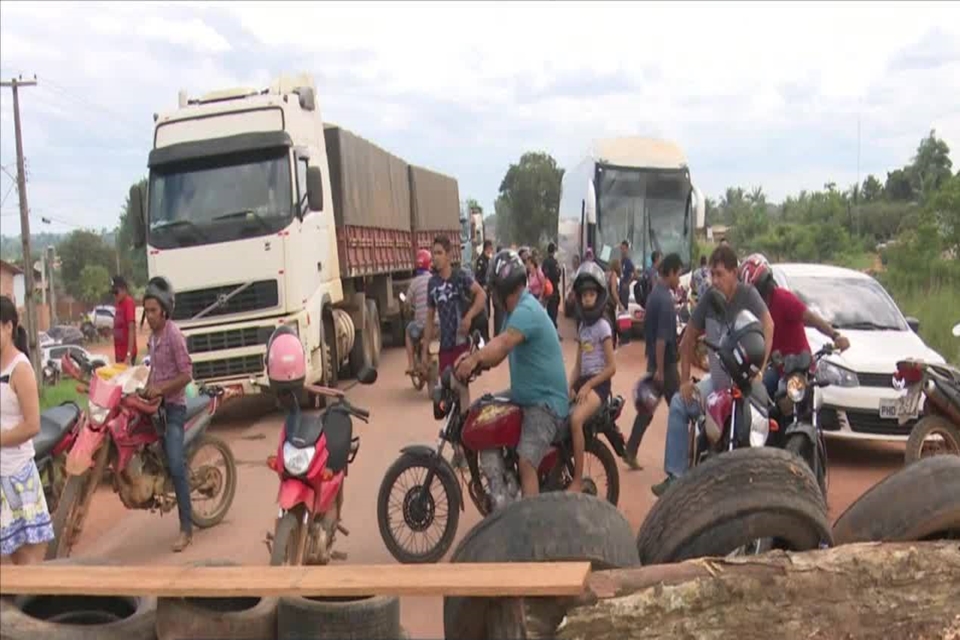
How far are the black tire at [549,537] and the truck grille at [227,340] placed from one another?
8202 mm

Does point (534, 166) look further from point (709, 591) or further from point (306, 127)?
point (709, 591)

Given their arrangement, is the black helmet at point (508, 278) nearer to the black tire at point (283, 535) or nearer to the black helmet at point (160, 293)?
the black tire at point (283, 535)

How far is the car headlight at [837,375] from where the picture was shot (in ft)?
28.2

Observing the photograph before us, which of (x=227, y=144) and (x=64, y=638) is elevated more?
(x=227, y=144)

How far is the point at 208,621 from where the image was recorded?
2.90m

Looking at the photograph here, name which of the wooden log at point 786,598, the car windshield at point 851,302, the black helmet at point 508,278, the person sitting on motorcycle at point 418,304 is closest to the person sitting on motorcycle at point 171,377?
the black helmet at point 508,278

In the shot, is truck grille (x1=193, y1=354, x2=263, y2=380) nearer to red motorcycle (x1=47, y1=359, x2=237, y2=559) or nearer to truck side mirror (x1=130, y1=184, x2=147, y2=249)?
truck side mirror (x1=130, y1=184, x2=147, y2=249)

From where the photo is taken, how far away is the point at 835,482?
26.3 feet

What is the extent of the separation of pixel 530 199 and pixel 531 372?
228 ft

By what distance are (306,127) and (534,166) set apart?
63922mm

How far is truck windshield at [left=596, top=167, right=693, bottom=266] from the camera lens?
19.9m

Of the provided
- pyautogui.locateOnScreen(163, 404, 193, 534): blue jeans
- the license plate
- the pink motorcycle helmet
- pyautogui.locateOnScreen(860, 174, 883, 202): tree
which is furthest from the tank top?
pyautogui.locateOnScreen(860, 174, 883, 202): tree

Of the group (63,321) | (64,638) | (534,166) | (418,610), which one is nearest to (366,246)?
(418,610)

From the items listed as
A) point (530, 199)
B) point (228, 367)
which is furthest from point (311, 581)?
point (530, 199)
